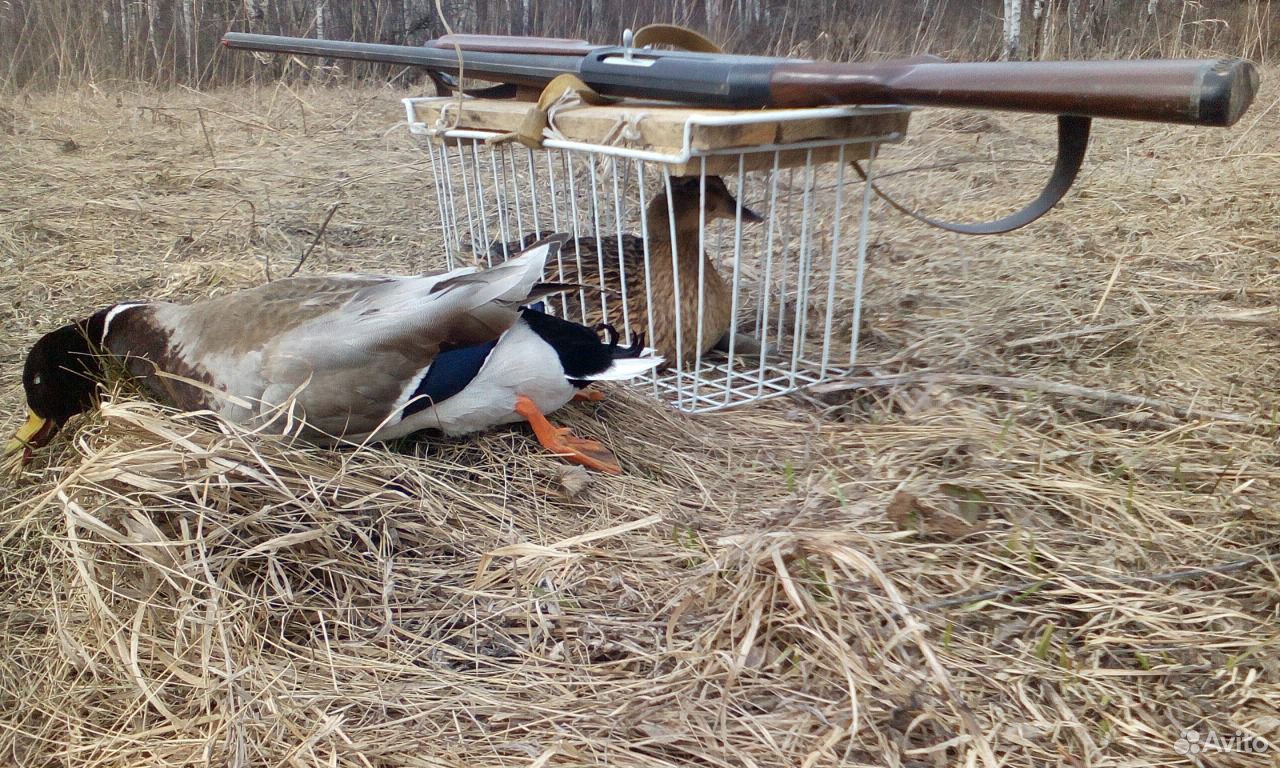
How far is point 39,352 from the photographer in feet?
6.31

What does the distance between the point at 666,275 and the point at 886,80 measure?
36.3 inches

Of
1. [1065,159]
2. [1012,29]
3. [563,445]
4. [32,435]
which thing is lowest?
[563,445]

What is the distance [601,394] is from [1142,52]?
516 cm

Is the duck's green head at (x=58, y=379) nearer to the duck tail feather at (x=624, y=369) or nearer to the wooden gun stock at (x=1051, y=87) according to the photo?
the duck tail feather at (x=624, y=369)

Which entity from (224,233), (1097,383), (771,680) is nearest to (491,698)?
(771,680)

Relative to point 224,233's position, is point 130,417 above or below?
above

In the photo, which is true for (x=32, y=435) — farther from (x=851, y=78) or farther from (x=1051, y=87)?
(x=1051, y=87)

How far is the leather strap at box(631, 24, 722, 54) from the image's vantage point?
2.51 meters

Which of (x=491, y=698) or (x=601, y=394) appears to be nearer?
(x=491, y=698)

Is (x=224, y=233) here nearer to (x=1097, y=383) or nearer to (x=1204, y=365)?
(x=1097, y=383)

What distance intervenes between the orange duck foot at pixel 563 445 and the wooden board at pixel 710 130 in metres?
0.64

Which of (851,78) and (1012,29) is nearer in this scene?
(851,78)

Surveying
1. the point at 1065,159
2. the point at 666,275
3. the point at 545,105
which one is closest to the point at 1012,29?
the point at 666,275

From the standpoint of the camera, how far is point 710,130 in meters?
2.04
